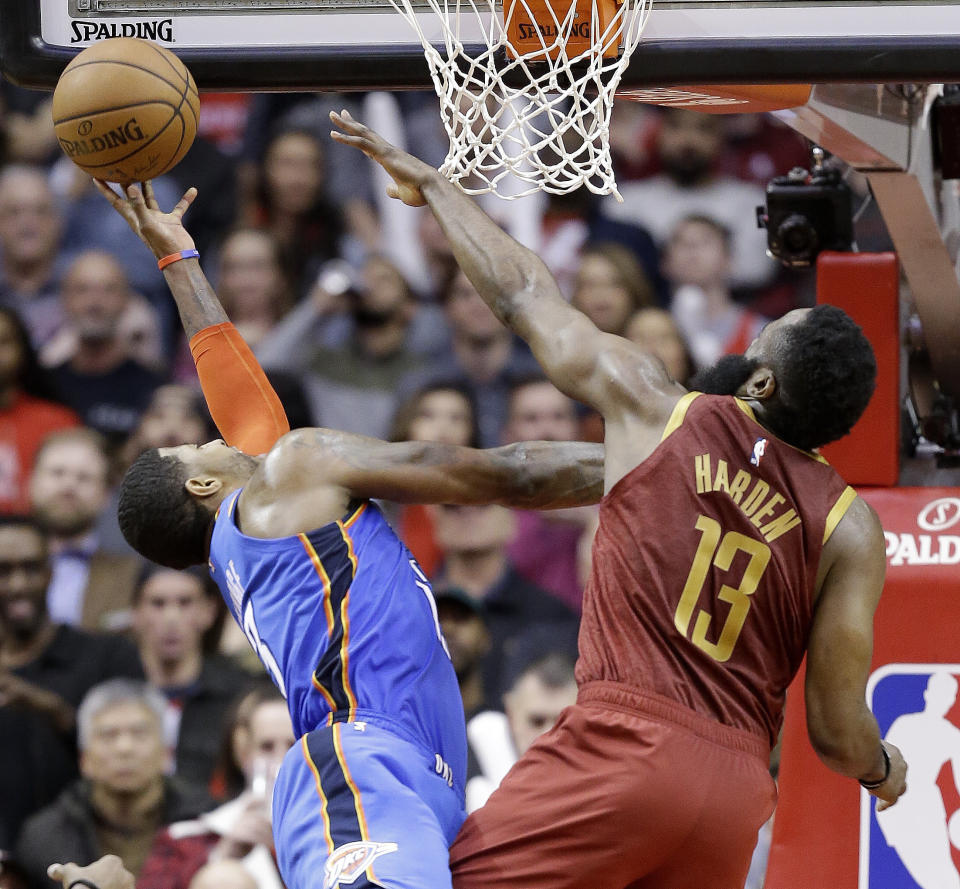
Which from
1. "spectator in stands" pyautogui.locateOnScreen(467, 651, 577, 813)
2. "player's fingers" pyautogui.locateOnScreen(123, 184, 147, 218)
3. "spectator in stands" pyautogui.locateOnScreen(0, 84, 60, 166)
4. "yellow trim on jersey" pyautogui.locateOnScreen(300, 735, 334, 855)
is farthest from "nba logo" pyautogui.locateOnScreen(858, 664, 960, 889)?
"spectator in stands" pyautogui.locateOnScreen(0, 84, 60, 166)

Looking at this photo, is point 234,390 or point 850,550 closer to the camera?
point 850,550

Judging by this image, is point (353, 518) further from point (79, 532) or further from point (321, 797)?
point (79, 532)

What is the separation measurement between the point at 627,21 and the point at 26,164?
14.5 feet

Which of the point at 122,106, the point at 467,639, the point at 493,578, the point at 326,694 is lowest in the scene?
the point at 467,639

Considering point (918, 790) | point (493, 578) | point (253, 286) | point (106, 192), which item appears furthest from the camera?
point (253, 286)

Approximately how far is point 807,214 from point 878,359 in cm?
52

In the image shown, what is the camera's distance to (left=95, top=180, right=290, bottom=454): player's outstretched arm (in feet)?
12.8

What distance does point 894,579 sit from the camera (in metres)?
4.54

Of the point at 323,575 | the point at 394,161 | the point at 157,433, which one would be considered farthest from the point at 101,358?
the point at 323,575

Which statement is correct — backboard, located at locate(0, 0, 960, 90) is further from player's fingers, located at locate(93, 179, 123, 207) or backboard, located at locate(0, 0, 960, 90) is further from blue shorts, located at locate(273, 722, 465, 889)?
blue shorts, located at locate(273, 722, 465, 889)

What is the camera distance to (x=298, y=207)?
7.25 m

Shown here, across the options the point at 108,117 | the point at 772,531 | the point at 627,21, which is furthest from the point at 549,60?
the point at 772,531

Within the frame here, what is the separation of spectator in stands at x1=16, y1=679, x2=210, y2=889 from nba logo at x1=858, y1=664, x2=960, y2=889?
275cm

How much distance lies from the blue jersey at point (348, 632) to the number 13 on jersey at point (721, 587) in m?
0.62
